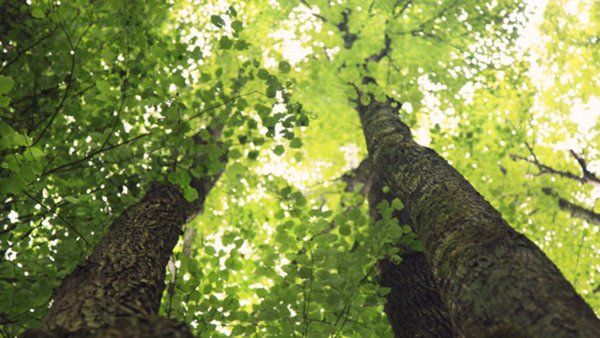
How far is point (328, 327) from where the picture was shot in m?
3.01

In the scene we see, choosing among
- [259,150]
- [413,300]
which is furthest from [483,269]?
[259,150]

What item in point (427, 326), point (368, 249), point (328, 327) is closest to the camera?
point (328, 327)

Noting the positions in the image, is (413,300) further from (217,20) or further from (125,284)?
(217,20)

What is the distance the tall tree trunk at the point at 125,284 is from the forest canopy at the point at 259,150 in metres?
0.02

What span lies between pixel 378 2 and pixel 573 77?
5744 mm

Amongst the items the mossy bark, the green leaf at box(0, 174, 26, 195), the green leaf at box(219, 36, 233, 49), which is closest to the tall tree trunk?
the mossy bark

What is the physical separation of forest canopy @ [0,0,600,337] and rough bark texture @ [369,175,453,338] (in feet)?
Result: 0.32

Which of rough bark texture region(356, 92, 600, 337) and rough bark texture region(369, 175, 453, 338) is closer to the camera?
rough bark texture region(356, 92, 600, 337)

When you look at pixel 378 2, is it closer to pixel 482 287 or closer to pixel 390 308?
pixel 390 308

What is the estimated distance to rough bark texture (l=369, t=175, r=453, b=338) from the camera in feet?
10.6

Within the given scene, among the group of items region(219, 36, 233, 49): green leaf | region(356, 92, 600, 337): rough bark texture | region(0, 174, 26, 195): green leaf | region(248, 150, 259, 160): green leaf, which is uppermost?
region(219, 36, 233, 49): green leaf

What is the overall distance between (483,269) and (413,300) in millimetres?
2047

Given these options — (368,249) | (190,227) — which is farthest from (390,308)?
(190,227)

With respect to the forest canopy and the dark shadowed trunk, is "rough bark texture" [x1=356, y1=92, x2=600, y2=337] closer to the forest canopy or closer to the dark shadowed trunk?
the forest canopy
